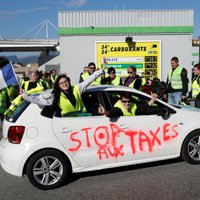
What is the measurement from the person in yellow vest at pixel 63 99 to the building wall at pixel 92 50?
426 inches

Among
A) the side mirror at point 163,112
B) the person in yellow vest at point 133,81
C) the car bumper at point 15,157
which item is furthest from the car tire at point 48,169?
the person in yellow vest at point 133,81

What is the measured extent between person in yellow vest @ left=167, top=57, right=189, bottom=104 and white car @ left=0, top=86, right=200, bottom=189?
120 inches

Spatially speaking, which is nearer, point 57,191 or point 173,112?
point 57,191

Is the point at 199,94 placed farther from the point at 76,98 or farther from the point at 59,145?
the point at 59,145

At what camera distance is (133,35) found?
16.4 meters

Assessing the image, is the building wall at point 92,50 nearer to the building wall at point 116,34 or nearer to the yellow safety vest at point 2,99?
the building wall at point 116,34

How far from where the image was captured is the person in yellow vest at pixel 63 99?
202 inches

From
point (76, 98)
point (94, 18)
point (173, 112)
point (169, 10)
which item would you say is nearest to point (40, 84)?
point (76, 98)

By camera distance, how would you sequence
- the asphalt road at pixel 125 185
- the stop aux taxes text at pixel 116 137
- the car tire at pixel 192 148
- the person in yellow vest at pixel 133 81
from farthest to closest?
1. the person in yellow vest at pixel 133 81
2. the car tire at pixel 192 148
3. the stop aux taxes text at pixel 116 137
4. the asphalt road at pixel 125 185

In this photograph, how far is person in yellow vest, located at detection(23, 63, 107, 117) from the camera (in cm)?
512

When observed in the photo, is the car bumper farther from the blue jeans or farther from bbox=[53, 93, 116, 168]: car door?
the blue jeans

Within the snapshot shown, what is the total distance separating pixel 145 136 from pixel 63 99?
1.42 m

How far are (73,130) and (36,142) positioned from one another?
0.57 metres

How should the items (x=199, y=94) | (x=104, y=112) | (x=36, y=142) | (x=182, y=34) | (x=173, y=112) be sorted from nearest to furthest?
(x=36, y=142)
(x=104, y=112)
(x=173, y=112)
(x=199, y=94)
(x=182, y=34)
